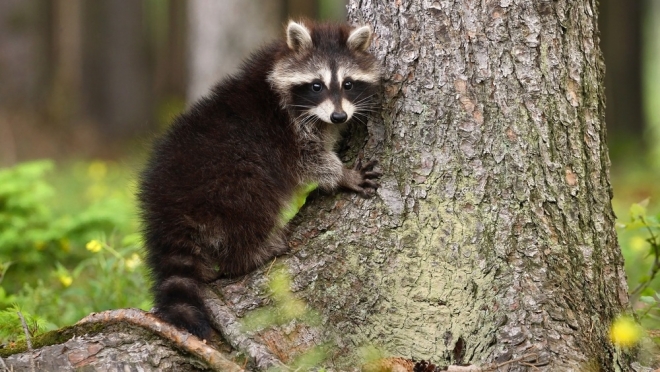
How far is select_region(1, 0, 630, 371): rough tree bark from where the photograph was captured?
3.83m

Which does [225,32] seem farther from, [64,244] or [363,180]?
[363,180]

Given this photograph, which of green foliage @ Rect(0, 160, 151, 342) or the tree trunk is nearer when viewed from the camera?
the tree trunk

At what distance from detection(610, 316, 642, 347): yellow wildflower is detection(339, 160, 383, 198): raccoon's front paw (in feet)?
4.55

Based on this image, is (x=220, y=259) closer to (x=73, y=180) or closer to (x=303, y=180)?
(x=303, y=180)

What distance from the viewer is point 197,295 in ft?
12.8

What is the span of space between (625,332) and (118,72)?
58.7ft

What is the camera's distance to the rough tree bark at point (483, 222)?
383 centimetres

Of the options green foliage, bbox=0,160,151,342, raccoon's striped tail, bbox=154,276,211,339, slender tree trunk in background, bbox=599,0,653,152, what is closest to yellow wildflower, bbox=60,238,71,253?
green foliage, bbox=0,160,151,342

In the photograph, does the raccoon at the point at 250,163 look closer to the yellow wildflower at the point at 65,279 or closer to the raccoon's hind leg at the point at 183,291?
the raccoon's hind leg at the point at 183,291

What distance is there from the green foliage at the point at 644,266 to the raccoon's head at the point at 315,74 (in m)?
1.78

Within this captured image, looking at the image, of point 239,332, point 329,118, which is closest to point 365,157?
point 329,118

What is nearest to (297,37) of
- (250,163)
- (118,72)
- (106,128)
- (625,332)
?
(250,163)

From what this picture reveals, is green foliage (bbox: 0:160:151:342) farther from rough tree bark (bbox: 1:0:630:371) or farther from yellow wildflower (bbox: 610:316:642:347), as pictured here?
yellow wildflower (bbox: 610:316:642:347)

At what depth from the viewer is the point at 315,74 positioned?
4691 millimetres
